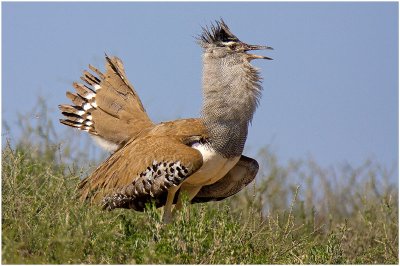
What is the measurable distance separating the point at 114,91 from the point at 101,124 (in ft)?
1.29

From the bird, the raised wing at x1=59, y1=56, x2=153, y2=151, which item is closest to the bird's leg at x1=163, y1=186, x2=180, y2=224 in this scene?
the bird

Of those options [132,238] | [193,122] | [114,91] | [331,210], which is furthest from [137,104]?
[331,210]

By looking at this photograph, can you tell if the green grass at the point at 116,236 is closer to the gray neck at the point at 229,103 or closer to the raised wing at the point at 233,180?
the raised wing at the point at 233,180

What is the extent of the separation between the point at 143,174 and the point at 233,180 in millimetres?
978

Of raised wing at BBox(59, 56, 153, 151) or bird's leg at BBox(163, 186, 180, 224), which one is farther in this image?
raised wing at BBox(59, 56, 153, 151)

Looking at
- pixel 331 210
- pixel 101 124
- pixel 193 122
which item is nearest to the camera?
pixel 193 122

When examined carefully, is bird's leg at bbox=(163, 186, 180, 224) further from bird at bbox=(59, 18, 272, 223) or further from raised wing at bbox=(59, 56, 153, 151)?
raised wing at bbox=(59, 56, 153, 151)

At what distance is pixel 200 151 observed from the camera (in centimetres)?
855

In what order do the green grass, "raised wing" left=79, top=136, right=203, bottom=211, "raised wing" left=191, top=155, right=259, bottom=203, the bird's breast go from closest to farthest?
the green grass < "raised wing" left=79, top=136, right=203, bottom=211 < the bird's breast < "raised wing" left=191, top=155, right=259, bottom=203

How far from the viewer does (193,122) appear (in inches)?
351

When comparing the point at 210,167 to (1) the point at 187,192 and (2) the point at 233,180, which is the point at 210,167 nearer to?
(1) the point at 187,192

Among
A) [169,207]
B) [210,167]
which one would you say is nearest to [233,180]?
[210,167]

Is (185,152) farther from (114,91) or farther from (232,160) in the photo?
(114,91)

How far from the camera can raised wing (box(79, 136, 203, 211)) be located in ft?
27.4
